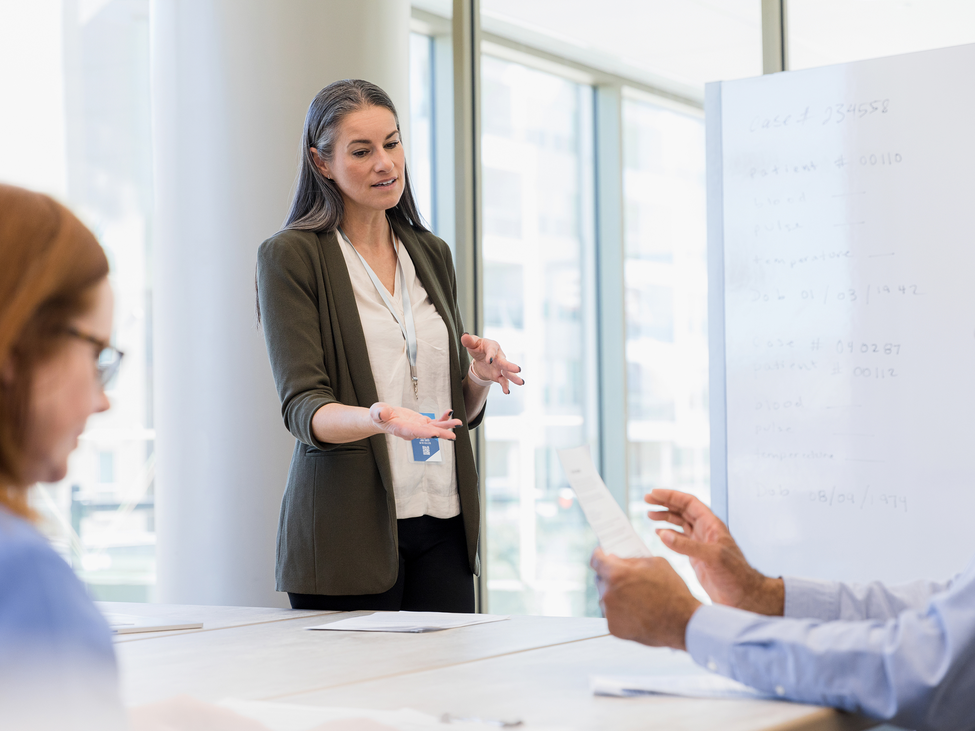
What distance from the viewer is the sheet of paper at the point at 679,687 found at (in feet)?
3.68

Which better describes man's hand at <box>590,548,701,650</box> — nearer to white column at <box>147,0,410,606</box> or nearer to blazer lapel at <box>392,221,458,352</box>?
blazer lapel at <box>392,221,458,352</box>

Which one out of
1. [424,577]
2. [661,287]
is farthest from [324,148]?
[661,287]

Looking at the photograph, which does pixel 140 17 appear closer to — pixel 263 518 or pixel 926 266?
pixel 263 518

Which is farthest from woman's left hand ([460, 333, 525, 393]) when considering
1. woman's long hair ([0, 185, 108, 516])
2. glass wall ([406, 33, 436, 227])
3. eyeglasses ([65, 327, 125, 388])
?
glass wall ([406, 33, 436, 227])

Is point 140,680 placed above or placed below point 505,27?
below

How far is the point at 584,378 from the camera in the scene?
450cm

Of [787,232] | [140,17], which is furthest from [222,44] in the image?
[787,232]

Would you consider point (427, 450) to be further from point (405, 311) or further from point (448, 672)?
point (448, 672)

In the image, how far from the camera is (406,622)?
168 cm

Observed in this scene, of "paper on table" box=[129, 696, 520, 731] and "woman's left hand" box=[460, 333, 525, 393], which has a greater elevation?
"woman's left hand" box=[460, 333, 525, 393]

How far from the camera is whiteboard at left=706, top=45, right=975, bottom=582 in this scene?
2.82 m

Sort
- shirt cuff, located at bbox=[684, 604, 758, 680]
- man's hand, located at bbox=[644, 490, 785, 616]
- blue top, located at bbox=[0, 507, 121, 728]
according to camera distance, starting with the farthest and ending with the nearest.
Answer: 1. man's hand, located at bbox=[644, 490, 785, 616]
2. shirt cuff, located at bbox=[684, 604, 758, 680]
3. blue top, located at bbox=[0, 507, 121, 728]

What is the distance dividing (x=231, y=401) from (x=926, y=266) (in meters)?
2.02

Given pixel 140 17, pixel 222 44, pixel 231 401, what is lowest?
pixel 231 401
